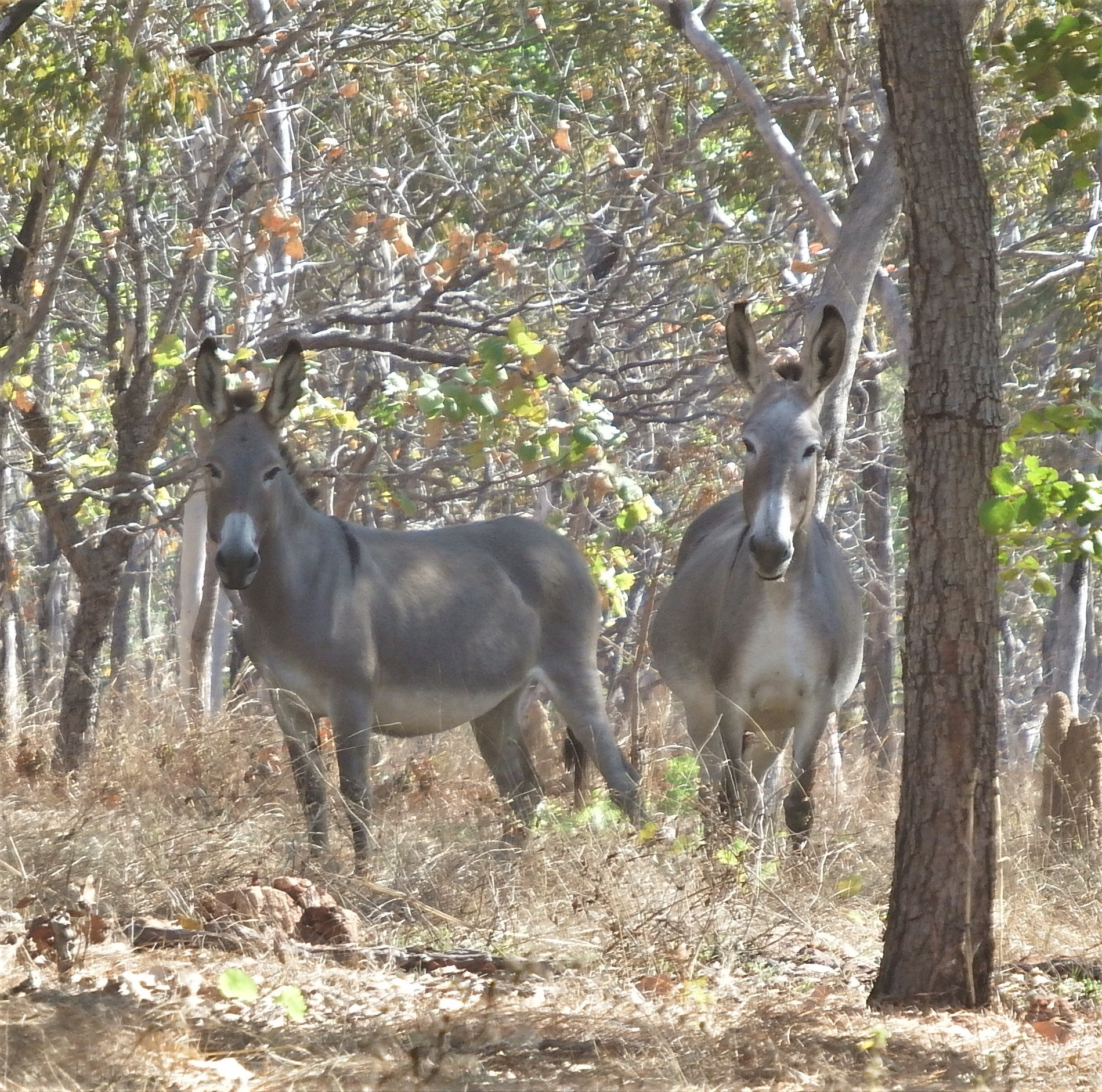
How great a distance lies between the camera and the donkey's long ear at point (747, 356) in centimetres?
641

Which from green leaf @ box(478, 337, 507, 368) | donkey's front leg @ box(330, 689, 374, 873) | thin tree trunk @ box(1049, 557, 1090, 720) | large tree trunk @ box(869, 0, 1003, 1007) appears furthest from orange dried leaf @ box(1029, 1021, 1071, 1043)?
thin tree trunk @ box(1049, 557, 1090, 720)

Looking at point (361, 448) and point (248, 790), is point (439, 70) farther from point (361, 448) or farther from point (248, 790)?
point (248, 790)

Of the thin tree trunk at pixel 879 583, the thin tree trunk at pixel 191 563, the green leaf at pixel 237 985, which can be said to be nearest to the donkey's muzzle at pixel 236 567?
the green leaf at pixel 237 985

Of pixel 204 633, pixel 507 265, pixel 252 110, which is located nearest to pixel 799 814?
pixel 507 265

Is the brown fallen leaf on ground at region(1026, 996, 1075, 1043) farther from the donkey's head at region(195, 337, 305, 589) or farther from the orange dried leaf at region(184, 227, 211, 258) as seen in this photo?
the orange dried leaf at region(184, 227, 211, 258)

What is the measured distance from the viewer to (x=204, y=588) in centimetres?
1055

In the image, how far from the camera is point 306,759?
6613 mm

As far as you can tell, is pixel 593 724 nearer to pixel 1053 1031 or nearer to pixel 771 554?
pixel 771 554

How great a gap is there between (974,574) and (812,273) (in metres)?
8.89

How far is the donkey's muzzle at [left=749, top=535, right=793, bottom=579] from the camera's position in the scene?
592 centimetres

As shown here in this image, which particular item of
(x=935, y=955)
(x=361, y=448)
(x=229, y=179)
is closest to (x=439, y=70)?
(x=229, y=179)

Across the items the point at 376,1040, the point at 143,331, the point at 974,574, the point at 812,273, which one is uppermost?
the point at 812,273

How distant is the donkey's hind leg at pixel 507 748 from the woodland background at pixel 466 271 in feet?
1.63

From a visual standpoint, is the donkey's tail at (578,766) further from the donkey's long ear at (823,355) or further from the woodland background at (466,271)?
the donkey's long ear at (823,355)
